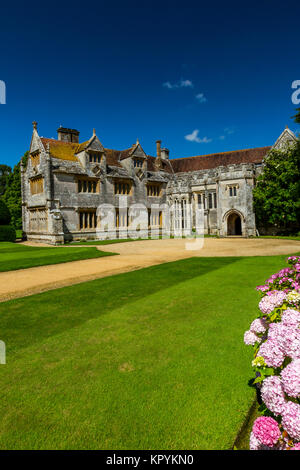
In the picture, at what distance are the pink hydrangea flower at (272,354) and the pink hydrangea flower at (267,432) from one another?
0.46 meters

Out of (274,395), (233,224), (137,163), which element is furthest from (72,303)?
(233,224)

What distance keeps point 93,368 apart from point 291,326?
3025mm

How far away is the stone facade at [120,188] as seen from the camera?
31.6m

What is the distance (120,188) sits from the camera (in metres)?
36.9

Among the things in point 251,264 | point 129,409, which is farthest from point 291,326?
point 251,264

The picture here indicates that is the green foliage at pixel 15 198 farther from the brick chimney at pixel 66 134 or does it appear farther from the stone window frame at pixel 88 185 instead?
the stone window frame at pixel 88 185

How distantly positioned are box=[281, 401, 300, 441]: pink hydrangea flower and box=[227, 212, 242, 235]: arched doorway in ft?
118

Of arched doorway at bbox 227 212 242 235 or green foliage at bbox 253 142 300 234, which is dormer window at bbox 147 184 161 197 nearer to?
arched doorway at bbox 227 212 242 235

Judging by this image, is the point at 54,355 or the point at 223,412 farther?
the point at 54,355

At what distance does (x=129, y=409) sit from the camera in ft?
11.1

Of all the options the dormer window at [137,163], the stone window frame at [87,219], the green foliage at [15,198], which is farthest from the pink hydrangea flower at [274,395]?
the green foliage at [15,198]

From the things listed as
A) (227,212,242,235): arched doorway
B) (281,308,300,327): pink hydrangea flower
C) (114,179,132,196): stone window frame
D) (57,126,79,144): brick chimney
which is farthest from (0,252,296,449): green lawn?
(57,126,79,144): brick chimney
